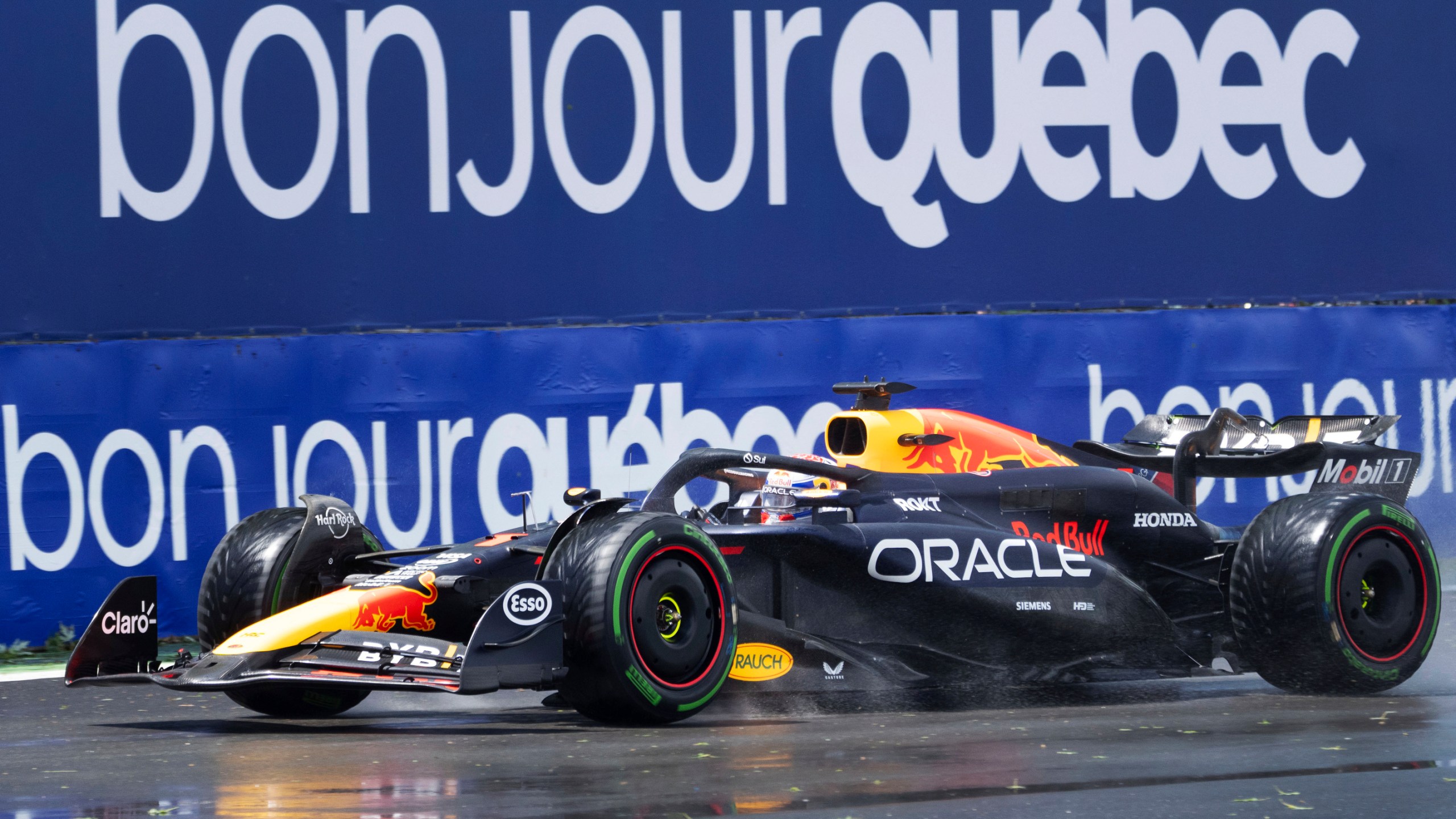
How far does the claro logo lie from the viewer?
7.00m

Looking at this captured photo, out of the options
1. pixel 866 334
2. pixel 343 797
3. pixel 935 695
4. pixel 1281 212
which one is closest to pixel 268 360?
pixel 866 334

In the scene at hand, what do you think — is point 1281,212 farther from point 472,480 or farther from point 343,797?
point 343,797

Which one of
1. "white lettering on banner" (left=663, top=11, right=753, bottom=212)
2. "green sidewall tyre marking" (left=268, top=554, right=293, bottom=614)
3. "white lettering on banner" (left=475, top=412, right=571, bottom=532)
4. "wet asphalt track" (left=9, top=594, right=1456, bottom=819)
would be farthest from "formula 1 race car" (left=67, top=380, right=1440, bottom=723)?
"white lettering on banner" (left=663, top=11, right=753, bottom=212)

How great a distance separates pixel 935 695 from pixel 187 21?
20.3 feet

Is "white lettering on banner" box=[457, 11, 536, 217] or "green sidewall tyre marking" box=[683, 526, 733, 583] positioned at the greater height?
"white lettering on banner" box=[457, 11, 536, 217]

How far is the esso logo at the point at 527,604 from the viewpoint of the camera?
6.57 meters

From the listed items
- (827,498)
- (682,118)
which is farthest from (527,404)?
(827,498)

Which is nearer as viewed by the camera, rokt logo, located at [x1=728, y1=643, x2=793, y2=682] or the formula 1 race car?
the formula 1 race car

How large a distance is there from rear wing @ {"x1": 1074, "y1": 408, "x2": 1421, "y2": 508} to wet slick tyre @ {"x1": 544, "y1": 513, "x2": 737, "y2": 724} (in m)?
2.84

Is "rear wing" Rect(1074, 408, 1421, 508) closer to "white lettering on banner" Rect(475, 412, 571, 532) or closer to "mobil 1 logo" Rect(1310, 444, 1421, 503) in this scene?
"mobil 1 logo" Rect(1310, 444, 1421, 503)

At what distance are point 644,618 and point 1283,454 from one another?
3.52m

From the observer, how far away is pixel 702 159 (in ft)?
37.9

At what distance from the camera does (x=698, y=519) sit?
7.96 meters

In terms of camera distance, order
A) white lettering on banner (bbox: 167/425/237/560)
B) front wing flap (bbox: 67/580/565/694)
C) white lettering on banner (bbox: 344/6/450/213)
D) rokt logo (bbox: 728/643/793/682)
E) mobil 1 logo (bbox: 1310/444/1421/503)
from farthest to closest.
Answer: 1. white lettering on banner (bbox: 344/6/450/213)
2. white lettering on banner (bbox: 167/425/237/560)
3. mobil 1 logo (bbox: 1310/444/1421/503)
4. rokt logo (bbox: 728/643/793/682)
5. front wing flap (bbox: 67/580/565/694)
